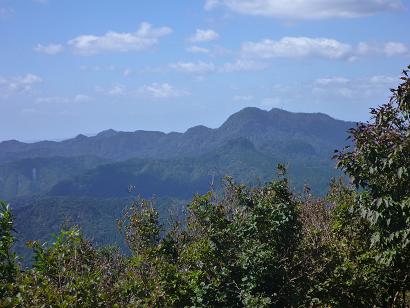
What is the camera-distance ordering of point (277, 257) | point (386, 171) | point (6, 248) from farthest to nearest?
point (277, 257), point (386, 171), point (6, 248)

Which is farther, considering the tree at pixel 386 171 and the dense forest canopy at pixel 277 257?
the tree at pixel 386 171

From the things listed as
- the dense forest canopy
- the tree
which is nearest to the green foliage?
the dense forest canopy

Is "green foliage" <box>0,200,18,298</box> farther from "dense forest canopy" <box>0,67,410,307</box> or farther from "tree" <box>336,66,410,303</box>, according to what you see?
"tree" <box>336,66,410,303</box>

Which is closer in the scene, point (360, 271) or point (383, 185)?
point (383, 185)

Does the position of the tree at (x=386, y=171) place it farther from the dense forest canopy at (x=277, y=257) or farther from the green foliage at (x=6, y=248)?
the green foliage at (x=6, y=248)

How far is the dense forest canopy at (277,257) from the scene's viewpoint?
664 cm

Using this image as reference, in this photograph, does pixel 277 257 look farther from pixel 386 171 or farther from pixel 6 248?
pixel 6 248

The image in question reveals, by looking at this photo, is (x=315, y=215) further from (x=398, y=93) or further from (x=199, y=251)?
(x=398, y=93)

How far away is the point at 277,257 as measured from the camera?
9.10m

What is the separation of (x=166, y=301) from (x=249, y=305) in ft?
5.67

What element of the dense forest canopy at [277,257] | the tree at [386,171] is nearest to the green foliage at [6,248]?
the dense forest canopy at [277,257]

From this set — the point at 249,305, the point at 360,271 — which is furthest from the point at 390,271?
the point at 249,305

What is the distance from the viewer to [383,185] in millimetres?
7961

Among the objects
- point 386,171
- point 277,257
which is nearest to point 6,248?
point 277,257
